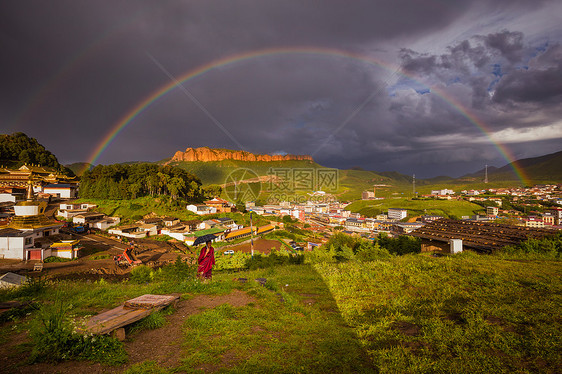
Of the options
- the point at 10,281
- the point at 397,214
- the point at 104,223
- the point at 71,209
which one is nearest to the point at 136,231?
the point at 104,223

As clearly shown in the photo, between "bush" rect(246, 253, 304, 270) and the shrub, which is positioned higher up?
the shrub

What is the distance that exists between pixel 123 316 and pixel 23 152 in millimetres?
69867

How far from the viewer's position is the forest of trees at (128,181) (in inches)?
1929

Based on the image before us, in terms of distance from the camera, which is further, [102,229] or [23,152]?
[23,152]

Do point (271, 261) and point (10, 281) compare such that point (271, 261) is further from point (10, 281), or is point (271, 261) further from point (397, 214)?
point (397, 214)

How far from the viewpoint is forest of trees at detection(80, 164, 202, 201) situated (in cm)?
4900

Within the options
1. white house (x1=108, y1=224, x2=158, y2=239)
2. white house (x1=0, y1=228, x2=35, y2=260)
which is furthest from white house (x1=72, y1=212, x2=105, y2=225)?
white house (x1=0, y1=228, x2=35, y2=260)

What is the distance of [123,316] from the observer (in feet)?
14.6

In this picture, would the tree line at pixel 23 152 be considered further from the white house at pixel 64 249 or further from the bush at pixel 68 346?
the bush at pixel 68 346

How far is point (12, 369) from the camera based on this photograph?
3.32 meters

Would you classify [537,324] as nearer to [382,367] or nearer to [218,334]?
[382,367]

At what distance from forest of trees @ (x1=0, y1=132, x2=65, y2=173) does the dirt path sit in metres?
66.5

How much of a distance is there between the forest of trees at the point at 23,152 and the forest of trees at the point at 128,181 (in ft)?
41.2

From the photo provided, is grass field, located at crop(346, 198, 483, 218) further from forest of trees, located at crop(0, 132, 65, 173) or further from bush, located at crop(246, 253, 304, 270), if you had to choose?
forest of trees, located at crop(0, 132, 65, 173)
